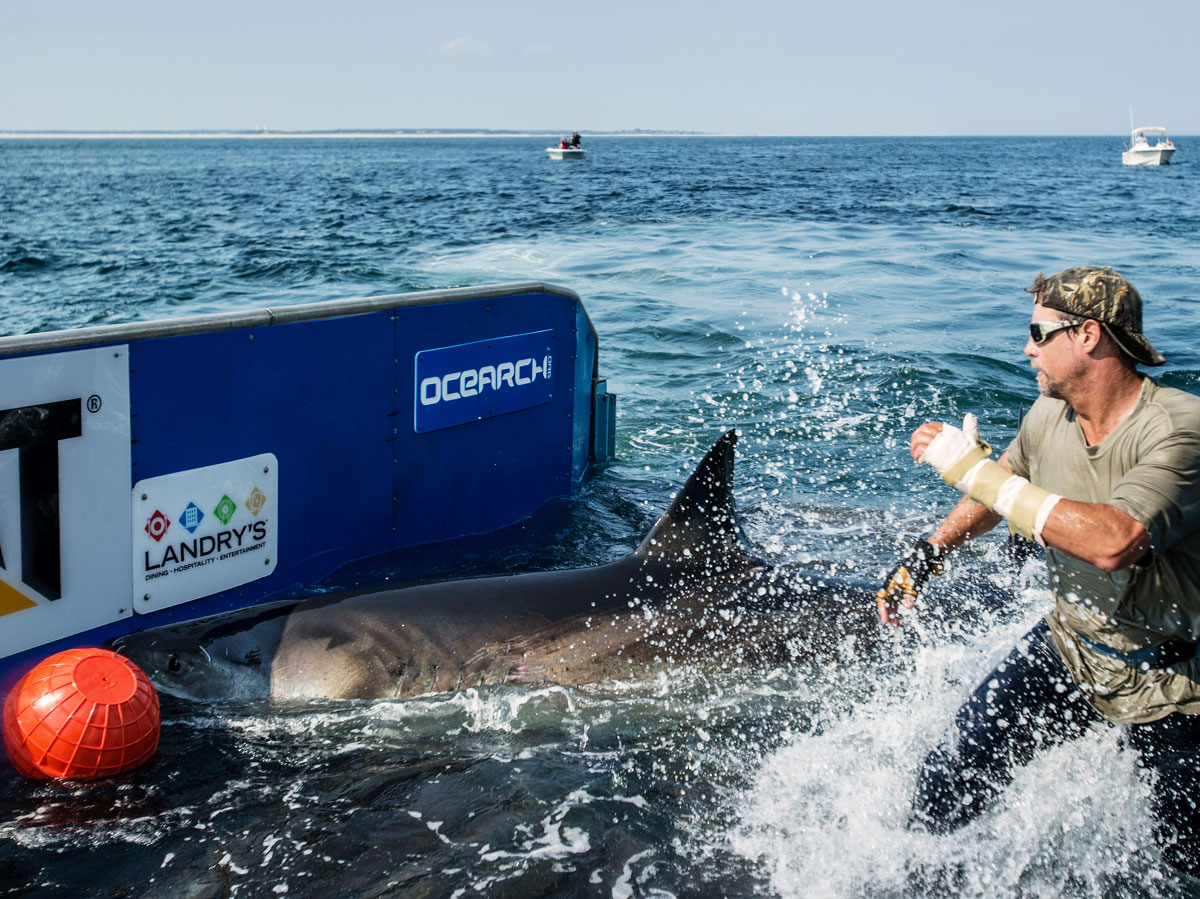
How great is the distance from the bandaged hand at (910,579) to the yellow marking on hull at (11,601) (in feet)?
12.4

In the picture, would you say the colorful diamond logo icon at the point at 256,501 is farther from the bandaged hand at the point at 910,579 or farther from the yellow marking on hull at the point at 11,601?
the bandaged hand at the point at 910,579

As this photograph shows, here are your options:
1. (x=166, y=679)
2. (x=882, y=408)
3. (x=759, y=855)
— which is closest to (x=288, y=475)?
(x=166, y=679)

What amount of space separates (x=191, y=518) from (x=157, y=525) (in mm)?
197

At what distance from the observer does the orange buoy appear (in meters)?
4.09

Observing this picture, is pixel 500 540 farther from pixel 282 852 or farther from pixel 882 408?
pixel 882 408

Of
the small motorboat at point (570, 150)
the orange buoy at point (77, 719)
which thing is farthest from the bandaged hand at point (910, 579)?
the small motorboat at point (570, 150)

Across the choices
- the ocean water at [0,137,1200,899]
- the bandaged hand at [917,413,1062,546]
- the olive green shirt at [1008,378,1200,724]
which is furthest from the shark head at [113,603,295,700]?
the olive green shirt at [1008,378,1200,724]

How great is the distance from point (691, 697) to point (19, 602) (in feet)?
10.2

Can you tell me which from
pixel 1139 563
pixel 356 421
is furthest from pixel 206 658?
pixel 1139 563

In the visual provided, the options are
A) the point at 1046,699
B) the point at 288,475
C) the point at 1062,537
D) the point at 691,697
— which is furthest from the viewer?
the point at 288,475

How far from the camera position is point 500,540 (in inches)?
291

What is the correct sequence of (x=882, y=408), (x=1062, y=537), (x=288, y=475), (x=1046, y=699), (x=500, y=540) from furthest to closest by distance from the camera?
(x=882, y=408)
(x=500, y=540)
(x=288, y=475)
(x=1046, y=699)
(x=1062, y=537)

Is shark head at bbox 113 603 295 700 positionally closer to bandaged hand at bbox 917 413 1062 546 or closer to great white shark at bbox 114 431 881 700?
great white shark at bbox 114 431 881 700

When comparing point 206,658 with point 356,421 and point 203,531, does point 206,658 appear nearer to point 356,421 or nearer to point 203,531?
point 203,531
